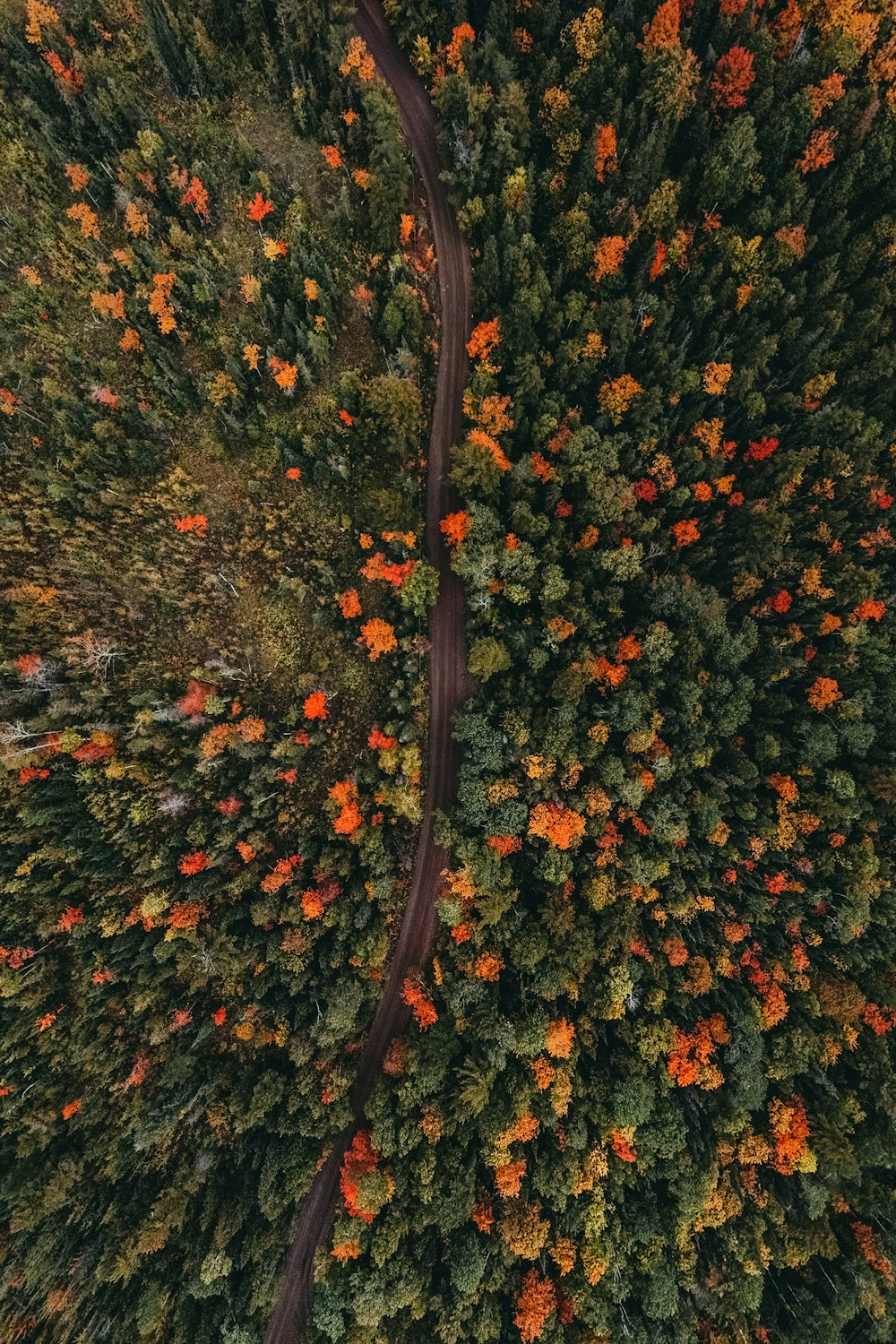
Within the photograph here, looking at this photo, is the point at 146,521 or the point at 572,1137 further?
the point at 146,521

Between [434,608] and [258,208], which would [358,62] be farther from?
[434,608]

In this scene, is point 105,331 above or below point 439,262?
below

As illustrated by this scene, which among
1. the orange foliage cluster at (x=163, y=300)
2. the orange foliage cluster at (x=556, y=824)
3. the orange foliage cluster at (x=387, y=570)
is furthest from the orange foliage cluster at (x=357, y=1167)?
the orange foliage cluster at (x=163, y=300)

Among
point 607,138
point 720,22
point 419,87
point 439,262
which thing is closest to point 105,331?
point 439,262

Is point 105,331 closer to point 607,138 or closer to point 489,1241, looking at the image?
point 607,138

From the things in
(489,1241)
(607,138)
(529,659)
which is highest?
(607,138)

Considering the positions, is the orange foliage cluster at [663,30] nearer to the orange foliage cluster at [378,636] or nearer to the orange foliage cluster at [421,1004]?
the orange foliage cluster at [378,636]
